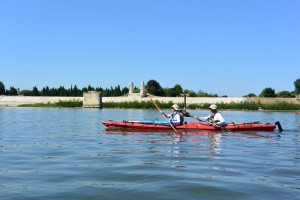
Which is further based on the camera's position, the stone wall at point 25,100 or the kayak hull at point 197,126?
the stone wall at point 25,100

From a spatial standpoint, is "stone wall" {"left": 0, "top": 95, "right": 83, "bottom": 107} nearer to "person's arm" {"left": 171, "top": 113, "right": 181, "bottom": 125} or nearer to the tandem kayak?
the tandem kayak

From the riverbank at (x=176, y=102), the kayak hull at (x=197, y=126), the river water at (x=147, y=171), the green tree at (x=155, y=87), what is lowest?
the river water at (x=147, y=171)

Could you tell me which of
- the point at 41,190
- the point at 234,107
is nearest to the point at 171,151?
the point at 41,190

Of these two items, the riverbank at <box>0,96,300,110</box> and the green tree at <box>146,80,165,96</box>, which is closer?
the riverbank at <box>0,96,300,110</box>

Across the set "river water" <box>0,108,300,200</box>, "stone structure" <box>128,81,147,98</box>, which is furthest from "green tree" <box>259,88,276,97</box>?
"river water" <box>0,108,300,200</box>

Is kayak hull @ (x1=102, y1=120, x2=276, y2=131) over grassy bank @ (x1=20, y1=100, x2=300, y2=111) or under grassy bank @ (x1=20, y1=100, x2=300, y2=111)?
under

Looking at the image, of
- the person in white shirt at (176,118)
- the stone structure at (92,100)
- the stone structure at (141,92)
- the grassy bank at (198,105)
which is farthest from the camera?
the stone structure at (141,92)

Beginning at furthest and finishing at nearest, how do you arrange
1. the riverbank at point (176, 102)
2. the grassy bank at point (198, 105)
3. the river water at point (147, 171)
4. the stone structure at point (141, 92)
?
the stone structure at point (141, 92) < the riverbank at point (176, 102) < the grassy bank at point (198, 105) < the river water at point (147, 171)

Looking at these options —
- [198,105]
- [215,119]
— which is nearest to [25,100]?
[198,105]

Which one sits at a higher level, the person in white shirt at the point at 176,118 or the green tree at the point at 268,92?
the green tree at the point at 268,92

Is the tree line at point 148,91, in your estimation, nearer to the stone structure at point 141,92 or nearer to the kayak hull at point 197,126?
the stone structure at point 141,92

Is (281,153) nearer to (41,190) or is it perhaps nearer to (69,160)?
(69,160)

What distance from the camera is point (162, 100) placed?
214 feet

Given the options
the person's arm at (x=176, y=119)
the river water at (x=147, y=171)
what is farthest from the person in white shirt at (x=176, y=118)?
the river water at (x=147, y=171)
